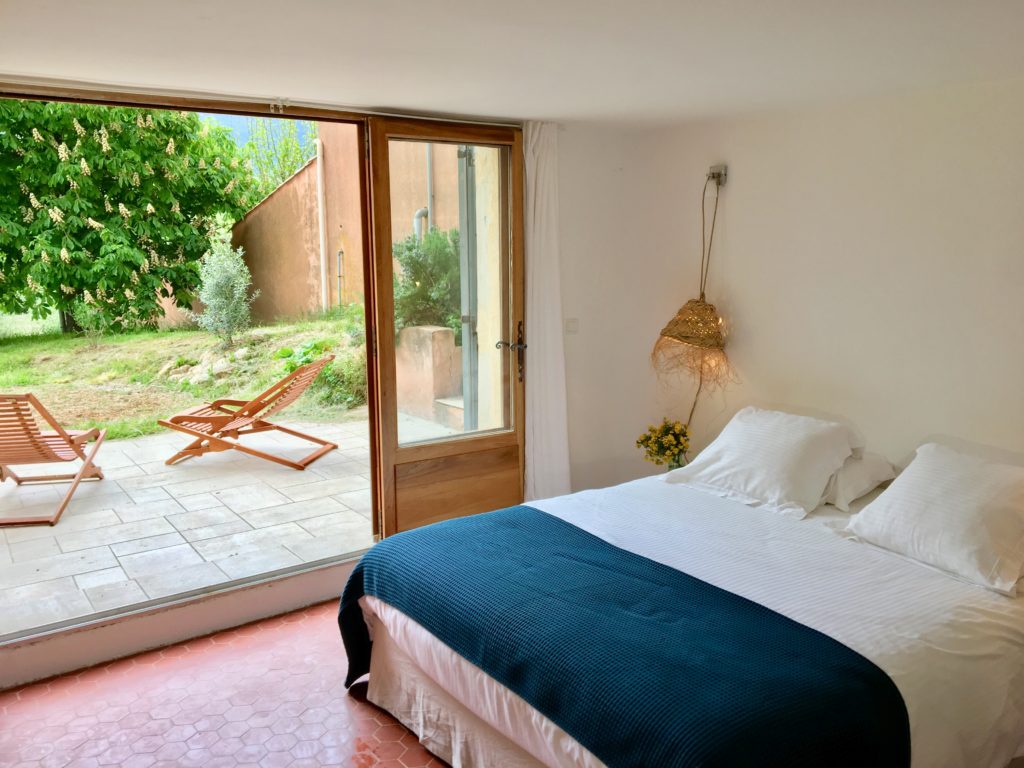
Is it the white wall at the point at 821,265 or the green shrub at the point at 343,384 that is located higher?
the white wall at the point at 821,265

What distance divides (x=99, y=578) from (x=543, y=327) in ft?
8.43

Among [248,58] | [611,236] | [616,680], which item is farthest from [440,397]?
[616,680]

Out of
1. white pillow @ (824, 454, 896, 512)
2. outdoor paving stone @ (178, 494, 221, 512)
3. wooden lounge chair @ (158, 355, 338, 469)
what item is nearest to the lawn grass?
wooden lounge chair @ (158, 355, 338, 469)

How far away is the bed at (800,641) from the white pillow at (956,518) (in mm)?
66

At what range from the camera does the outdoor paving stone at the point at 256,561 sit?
4195mm

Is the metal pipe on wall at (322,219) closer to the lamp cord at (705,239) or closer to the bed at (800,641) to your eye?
the lamp cord at (705,239)

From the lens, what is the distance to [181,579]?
13.3 feet

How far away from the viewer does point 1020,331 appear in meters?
2.95

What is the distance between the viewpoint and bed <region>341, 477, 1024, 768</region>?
192 centimetres

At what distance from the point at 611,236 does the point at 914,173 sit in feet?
5.28

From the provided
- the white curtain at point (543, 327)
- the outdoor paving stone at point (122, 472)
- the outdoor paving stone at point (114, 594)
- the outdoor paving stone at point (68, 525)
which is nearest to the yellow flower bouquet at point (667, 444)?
the white curtain at point (543, 327)

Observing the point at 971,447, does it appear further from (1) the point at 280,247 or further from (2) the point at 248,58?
(1) the point at 280,247

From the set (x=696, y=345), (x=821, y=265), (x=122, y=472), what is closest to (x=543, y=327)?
(x=696, y=345)

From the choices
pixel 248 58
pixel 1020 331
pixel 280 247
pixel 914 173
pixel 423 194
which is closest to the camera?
pixel 248 58
